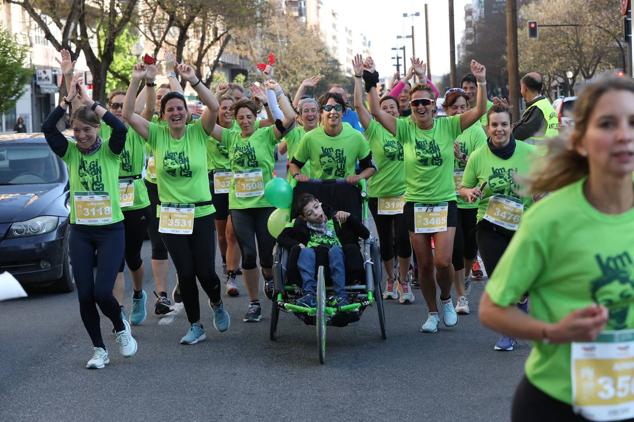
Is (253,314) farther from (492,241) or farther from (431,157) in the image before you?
(492,241)

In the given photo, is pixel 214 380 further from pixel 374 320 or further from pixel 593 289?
pixel 593 289

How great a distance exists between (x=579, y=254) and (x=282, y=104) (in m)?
6.87

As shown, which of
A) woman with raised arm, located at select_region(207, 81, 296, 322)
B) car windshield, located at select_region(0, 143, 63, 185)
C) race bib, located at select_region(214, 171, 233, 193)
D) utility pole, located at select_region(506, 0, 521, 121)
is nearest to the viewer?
woman with raised arm, located at select_region(207, 81, 296, 322)

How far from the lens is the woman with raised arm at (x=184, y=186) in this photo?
848cm

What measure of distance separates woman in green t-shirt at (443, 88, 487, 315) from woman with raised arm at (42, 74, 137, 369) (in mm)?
3216

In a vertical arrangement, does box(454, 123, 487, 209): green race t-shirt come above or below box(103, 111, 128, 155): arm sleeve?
below

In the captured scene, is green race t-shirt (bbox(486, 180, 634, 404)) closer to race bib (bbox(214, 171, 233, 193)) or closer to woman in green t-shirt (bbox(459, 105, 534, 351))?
woman in green t-shirt (bbox(459, 105, 534, 351))

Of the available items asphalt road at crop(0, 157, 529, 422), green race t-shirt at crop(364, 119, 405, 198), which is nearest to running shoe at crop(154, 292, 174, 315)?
asphalt road at crop(0, 157, 529, 422)

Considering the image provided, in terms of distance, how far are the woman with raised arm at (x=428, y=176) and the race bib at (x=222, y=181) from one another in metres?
2.66

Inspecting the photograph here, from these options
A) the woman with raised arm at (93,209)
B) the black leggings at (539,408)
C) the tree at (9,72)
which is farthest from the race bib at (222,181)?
the tree at (9,72)

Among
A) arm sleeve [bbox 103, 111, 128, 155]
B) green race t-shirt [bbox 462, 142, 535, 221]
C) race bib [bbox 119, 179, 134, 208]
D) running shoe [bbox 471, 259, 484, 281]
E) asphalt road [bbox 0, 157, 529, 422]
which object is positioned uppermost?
arm sleeve [bbox 103, 111, 128, 155]

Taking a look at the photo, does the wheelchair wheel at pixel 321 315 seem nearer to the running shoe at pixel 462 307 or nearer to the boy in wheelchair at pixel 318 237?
the boy in wheelchair at pixel 318 237

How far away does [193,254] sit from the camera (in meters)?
8.59

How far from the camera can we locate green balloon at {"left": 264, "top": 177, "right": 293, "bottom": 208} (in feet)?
29.5
